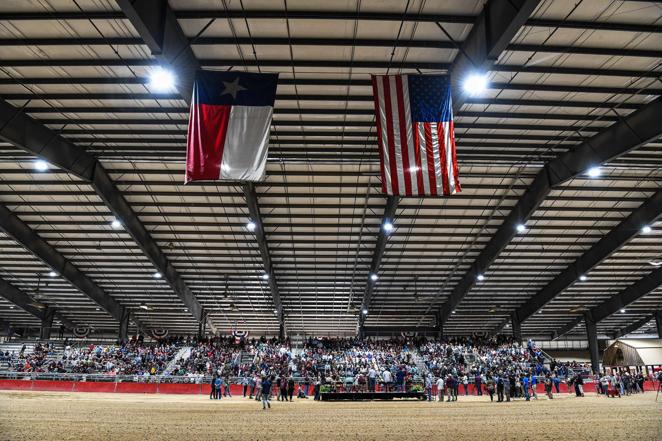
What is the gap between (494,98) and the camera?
1723 centimetres

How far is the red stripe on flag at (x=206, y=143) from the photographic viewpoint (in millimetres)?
10883

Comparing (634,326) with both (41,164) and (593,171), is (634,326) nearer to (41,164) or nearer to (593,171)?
(593,171)

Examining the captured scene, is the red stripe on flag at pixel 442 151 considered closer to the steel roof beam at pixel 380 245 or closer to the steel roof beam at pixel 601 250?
the steel roof beam at pixel 380 245

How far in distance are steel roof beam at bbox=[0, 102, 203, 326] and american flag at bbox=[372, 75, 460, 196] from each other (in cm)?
1563

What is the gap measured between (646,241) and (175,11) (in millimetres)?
32326

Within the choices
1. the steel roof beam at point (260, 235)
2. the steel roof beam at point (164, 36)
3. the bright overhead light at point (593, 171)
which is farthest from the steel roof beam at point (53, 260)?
the bright overhead light at point (593, 171)

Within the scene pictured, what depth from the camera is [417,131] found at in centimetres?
1167

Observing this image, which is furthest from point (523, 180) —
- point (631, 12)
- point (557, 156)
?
point (631, 12)

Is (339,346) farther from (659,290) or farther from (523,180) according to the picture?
(659,290)

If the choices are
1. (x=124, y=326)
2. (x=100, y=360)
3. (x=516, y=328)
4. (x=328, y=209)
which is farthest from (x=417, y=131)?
(x=124, y=326)

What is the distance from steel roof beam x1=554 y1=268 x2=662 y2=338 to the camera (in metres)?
34.1

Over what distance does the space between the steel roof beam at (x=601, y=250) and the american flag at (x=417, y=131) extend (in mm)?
20241

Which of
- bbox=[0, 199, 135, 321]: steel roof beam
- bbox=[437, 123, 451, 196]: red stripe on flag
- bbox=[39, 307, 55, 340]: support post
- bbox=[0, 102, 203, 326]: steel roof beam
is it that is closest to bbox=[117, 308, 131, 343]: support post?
bbox=[0, 199, 135, 321]: steel roof beam

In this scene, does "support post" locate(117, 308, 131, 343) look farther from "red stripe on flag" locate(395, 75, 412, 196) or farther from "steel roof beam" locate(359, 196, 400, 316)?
"red stripe on flag" locate(395, 75, 412, 196)
